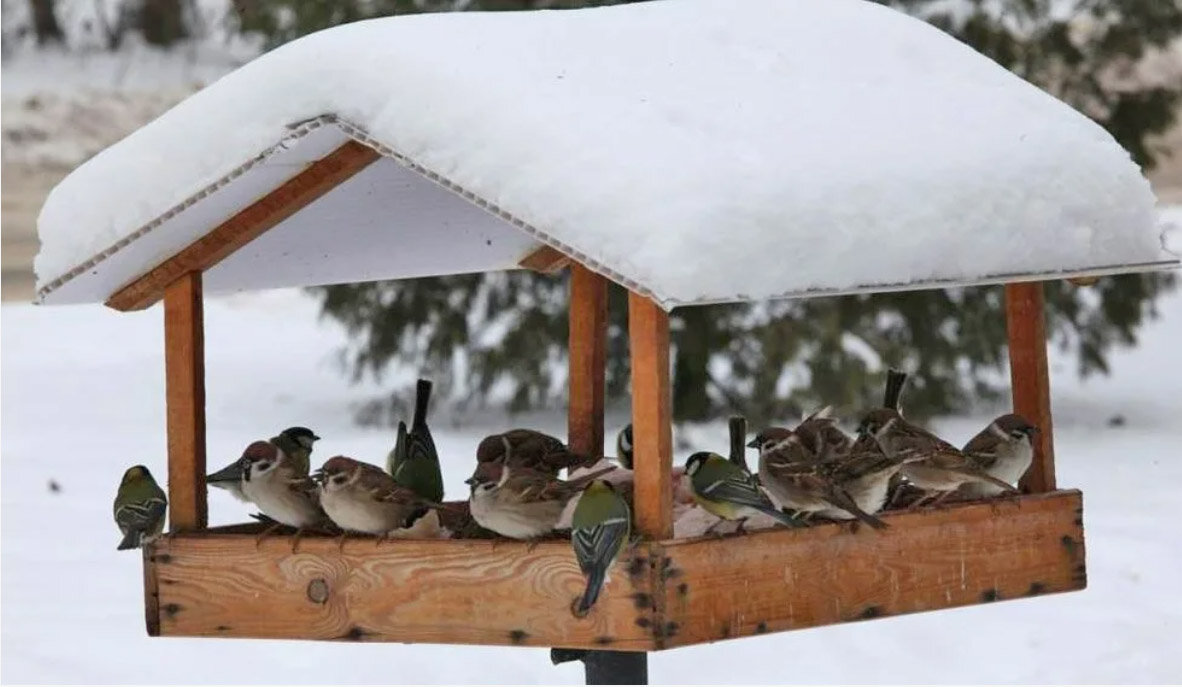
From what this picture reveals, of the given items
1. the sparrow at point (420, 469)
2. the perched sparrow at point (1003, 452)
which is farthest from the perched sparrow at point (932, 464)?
the sparrow at point (420, 469)

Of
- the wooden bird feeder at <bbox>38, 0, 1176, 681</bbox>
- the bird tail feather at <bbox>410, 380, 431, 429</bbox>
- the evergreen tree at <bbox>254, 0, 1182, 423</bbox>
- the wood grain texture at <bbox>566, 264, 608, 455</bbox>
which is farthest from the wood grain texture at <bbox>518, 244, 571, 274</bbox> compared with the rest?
the evergreen tree at <bbox>254, 0, 1182, 423</bbox>

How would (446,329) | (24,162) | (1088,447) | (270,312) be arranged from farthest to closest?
(24,162), (270,312), (446,329), (1088,447)

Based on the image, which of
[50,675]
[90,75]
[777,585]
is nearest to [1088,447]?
[50,675]

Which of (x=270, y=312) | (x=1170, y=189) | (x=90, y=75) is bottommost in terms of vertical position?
(x=270, y=312)

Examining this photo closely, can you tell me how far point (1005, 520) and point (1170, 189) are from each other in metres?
16.4

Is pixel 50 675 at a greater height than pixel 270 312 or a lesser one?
lesser

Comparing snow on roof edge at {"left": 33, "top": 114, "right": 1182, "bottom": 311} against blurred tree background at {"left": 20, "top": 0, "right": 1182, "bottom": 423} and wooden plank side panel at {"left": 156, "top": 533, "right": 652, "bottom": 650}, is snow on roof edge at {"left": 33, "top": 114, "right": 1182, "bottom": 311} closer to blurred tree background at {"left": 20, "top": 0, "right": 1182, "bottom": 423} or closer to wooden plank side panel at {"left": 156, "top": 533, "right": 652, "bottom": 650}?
wooden plank side panel at {"left": 156, "top": 533, "right": 652, "bottom": 650}

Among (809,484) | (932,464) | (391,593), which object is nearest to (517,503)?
(391,593)

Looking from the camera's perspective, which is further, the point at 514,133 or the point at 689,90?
the point at 689,90

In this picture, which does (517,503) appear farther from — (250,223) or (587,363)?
(587,363)

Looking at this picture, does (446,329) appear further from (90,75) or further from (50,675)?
(90,75)

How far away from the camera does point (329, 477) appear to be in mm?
4574

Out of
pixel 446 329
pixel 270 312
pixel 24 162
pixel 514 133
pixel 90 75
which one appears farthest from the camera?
pixel 90 75

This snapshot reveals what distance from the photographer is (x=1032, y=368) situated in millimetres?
5254
